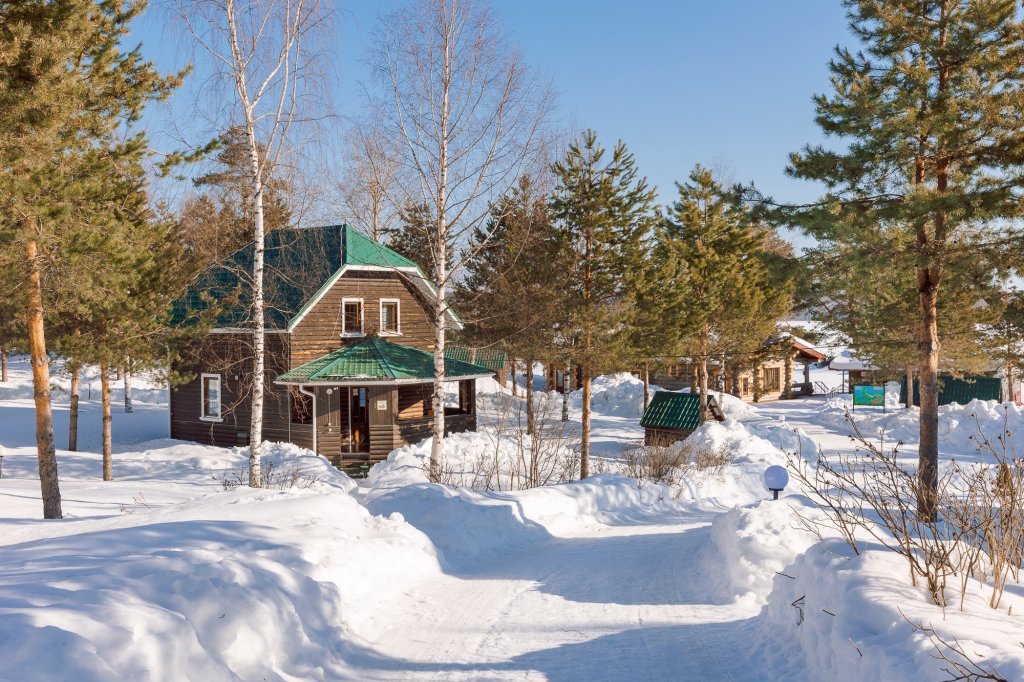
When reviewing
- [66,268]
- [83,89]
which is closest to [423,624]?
[66,268]

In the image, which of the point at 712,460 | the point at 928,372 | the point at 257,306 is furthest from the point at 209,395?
the point at 928,372

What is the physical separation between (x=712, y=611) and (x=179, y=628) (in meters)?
4.84

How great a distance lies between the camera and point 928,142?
11453 millimetres

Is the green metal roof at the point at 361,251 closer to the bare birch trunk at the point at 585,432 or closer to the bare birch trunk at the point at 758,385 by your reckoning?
the bare birch trunk at the point at 585,432

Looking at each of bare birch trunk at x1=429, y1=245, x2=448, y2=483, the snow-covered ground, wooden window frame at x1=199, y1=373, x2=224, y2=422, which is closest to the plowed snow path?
the snow-covered ground

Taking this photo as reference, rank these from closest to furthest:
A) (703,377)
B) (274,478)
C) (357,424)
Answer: (274,478) < (357,424) < (703,377)

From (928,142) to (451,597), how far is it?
33.3 ft

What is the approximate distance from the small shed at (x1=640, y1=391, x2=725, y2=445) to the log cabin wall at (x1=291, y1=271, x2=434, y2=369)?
9.36 meters

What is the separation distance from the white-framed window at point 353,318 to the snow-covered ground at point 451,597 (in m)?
11.1

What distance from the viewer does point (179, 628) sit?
475cm

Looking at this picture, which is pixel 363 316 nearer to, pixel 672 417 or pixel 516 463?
pixel 516 463

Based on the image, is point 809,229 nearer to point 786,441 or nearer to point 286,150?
point 286,150

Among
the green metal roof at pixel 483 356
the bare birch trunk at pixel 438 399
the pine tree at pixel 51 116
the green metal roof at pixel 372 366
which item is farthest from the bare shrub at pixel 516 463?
the pine tree at pixel 51 116

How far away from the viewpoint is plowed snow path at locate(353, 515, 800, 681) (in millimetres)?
5574
